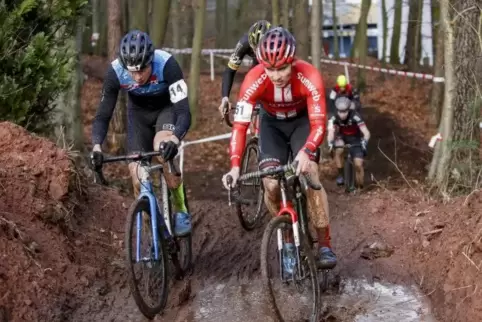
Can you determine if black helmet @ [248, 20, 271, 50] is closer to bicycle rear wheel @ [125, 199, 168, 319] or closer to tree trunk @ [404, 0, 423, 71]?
bicycle rear wheel @ [125, 199, 168, 319]

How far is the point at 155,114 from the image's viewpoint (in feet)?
23.7

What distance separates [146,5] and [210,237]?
422 inches

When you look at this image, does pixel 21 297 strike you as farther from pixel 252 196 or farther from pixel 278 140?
pixel 252 196

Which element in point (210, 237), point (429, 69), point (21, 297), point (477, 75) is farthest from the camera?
point (429, 69)

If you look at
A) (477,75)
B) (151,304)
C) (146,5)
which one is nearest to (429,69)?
(146,5)

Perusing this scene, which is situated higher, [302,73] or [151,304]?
[302,73]

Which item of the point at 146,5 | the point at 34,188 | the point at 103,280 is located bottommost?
the point at 103,280

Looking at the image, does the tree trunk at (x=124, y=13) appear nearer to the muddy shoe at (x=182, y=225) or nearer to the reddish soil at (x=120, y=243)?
the reddish soil at (x=120, y=243)

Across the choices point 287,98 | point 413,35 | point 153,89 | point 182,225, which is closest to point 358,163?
point 182,225

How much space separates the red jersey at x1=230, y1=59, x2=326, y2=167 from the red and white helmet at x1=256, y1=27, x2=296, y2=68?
1.06 feet

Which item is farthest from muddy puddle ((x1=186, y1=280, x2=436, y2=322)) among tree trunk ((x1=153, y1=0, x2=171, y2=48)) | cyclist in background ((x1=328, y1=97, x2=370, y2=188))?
tree trunk ((x1=153, y1=0, x2=171, y2=48))

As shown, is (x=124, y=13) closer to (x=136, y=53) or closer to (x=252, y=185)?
(x=252, y=185)

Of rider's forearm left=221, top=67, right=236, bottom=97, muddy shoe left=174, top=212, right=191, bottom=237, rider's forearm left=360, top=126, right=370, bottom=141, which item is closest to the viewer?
muddy shoe left=174, top=212, right=191, bottom=237

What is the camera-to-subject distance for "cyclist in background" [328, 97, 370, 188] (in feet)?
42.1
